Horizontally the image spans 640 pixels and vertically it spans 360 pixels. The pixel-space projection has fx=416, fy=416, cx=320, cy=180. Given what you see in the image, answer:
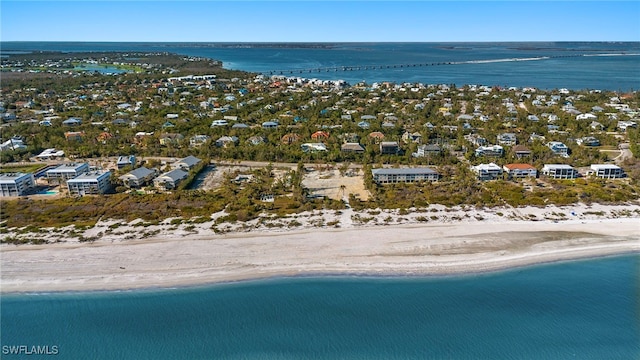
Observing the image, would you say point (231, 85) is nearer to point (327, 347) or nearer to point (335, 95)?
point (335, 95)

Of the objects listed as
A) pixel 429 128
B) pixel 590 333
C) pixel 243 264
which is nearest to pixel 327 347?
pixel 243 264

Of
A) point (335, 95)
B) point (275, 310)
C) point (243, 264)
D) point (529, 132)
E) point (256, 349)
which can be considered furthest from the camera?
point (335, 95)

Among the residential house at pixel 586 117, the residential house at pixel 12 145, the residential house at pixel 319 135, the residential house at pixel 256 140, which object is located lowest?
the residential house at pixel 12 145

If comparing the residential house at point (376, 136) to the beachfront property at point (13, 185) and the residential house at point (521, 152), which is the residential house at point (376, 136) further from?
the beachfront property at point (13, 185)

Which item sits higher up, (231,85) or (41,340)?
(231,85)

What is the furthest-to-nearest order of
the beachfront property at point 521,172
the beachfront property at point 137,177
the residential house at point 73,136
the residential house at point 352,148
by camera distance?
the residential house at point 73,136, the residential house at point 352,148, the beachfront property at point 521,172, the beachfront property at point 137,177

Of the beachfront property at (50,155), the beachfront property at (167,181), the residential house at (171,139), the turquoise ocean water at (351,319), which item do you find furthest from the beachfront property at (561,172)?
the beachfront property at (50,155)

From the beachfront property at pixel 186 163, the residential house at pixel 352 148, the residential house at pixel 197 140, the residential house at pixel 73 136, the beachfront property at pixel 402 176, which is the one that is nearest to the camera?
the beachfront property at pixel 402 176

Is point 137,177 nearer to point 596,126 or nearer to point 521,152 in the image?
point 521,152
